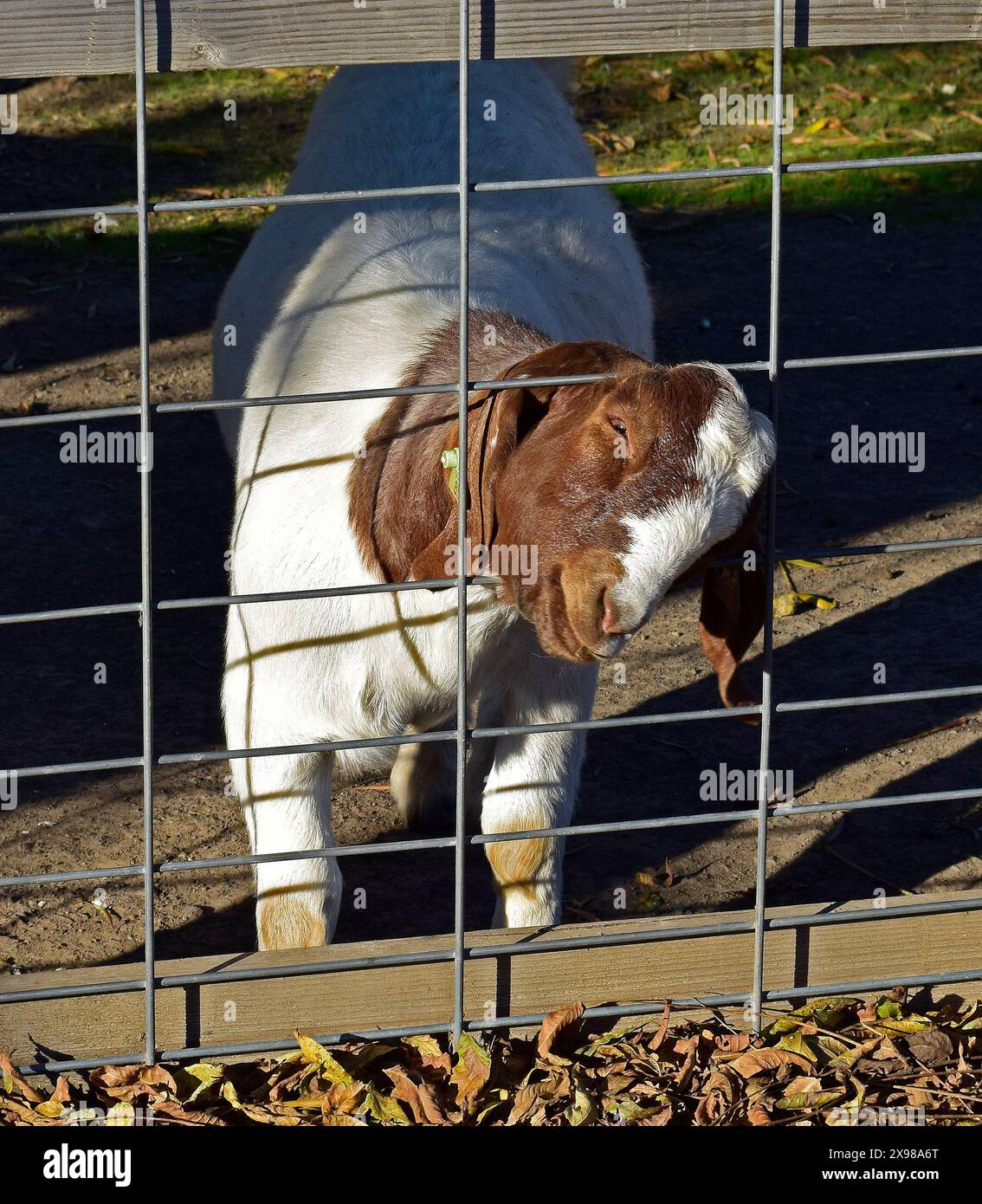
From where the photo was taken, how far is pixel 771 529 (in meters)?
2.97

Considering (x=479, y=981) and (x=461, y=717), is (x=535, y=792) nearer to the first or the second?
(x=479, y=981)

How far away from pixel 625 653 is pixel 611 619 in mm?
2781

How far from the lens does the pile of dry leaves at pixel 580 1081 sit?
309 cm

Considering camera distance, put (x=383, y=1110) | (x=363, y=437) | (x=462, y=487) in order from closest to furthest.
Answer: (x=462, y=487), (x=383, y=1110), (x=363, y=437)

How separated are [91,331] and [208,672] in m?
2.99

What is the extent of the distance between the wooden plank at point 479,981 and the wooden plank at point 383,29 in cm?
176

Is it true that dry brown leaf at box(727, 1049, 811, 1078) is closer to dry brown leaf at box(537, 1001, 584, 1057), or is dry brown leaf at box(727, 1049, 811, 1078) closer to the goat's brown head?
dry brown leaf at box(537, 1001, 584, 1057)

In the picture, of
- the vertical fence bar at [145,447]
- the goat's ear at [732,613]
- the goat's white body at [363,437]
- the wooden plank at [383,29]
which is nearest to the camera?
the vertical fence bar at [145,447]

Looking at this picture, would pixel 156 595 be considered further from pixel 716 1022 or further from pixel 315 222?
pixel 716 1022

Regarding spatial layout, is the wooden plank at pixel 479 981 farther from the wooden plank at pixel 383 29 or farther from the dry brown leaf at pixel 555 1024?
the wooden plank at pixel 383 29

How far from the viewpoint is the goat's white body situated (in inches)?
133

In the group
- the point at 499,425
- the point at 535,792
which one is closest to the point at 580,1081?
the point at 535,792

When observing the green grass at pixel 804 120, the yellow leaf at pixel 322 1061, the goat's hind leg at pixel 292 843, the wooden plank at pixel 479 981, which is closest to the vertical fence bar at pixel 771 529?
the wooden plank at pixel 479 981

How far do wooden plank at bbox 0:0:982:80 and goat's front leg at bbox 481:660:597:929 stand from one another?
1495mm
